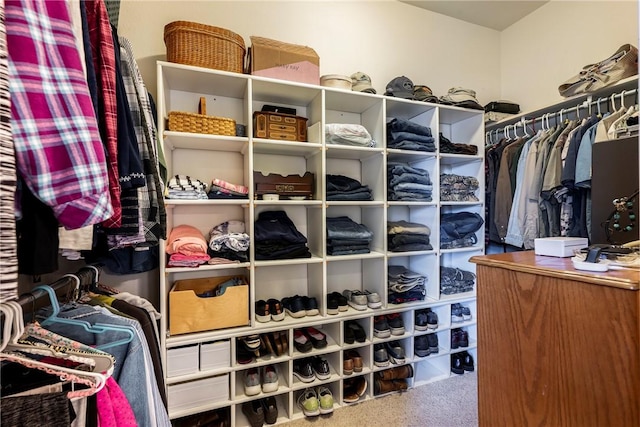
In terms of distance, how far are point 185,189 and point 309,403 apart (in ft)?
4.41

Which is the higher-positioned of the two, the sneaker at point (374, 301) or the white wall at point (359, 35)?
the white wall at point (359, 35)

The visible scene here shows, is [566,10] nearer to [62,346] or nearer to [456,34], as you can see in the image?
[456,34]

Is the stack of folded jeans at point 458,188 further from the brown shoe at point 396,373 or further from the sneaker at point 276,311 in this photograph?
the sneaker at point 276,311

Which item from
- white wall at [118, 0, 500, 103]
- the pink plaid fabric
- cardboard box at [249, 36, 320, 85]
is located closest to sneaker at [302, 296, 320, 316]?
cardboard box at [249, 36, 320, 85]

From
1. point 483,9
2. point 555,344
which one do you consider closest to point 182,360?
point 555,344

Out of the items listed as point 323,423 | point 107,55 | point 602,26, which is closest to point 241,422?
point 323,423

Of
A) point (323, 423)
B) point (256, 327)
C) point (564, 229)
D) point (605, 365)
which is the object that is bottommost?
point (323, 423)

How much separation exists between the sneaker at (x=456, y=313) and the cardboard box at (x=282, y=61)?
1.77 m

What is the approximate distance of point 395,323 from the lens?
191cm

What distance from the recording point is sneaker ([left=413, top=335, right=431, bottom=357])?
1943 mm

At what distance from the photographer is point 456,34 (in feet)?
8.00

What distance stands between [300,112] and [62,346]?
1.70 meters

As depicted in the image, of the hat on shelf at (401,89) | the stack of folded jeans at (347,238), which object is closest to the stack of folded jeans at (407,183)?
the stack of folded jeans at (347,238)

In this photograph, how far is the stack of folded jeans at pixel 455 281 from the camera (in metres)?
2.05
